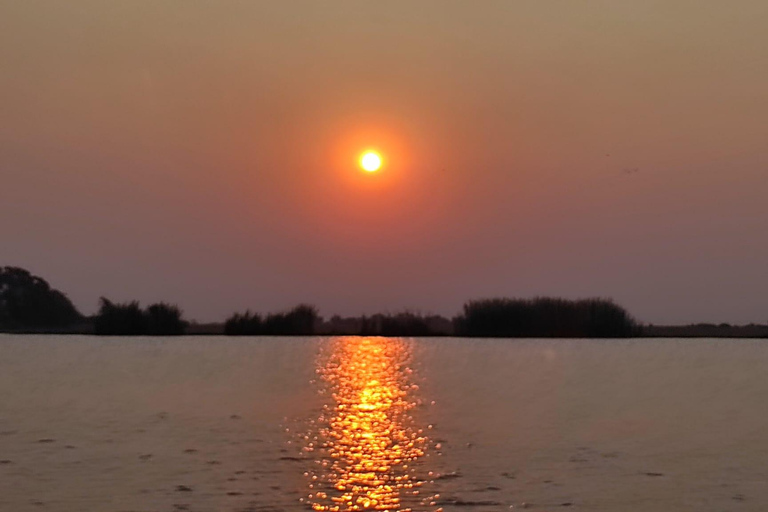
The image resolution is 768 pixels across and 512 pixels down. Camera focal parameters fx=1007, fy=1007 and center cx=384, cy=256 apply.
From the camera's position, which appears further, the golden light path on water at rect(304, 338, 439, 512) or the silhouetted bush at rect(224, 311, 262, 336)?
the silhouetted bush at rect(224, 311, 262, 336)

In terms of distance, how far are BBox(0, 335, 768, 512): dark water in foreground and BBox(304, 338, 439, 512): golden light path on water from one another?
0.05 m

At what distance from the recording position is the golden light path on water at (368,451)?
37.4 ft

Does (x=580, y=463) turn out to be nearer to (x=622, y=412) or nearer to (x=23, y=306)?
(x=622, y=412)

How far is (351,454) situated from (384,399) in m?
9.71

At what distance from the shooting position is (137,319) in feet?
182

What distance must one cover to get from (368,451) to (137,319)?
139ft

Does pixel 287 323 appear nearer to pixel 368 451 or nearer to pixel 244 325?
pixel 244 325

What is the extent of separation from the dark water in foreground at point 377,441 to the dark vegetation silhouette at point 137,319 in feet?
67.4

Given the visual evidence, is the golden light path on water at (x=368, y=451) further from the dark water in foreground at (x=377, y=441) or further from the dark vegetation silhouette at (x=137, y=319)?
the dark vegetation silhouette at (x=137, y=319)

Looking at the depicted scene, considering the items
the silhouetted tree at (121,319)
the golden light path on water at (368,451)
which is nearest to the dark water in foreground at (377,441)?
the golden light path on water at (368,451)

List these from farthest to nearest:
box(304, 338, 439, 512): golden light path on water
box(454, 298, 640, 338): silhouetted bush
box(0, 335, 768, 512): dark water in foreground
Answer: box(454, 298, 640, 338): silhouetted bush, box(0, 335, 768, 512): dark water in foreground, box(304, 338, 439, 512): golden light path on water

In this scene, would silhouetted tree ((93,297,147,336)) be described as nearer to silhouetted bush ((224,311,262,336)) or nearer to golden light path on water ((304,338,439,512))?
silhouetted bush ((224,311,262,336))

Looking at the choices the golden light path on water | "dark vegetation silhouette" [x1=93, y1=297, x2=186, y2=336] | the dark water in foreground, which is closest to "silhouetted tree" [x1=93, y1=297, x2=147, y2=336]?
"dark vegetation silhouette" [x1=93, y1=297, x2=186, y2=336]

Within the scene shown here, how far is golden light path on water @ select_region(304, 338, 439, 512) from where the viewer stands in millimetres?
11406
